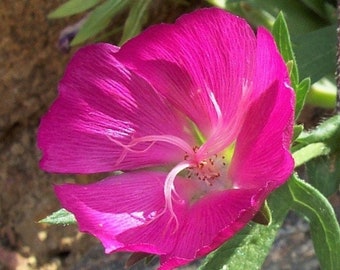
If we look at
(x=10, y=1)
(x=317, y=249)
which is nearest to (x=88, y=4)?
(x=10, y=1)

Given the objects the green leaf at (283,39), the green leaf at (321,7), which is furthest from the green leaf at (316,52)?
the green leaf at (283,39)

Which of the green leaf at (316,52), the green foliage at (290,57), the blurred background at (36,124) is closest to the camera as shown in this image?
the green foliage at (290,57)

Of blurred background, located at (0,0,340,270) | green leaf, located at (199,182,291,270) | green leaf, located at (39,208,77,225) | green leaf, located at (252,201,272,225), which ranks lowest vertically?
blurred background, located at (0,0,340,270)

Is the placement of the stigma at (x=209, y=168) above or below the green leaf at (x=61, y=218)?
above

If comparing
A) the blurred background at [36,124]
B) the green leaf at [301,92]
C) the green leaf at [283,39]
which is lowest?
the blurred background at [36,124]

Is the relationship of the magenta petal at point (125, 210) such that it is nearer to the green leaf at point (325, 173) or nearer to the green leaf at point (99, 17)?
the green leaf at point (325, 173)

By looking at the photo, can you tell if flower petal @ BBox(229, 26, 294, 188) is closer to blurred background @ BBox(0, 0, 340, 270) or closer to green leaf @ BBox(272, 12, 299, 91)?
green leaf @ BBox(272, 12, 299, 91)

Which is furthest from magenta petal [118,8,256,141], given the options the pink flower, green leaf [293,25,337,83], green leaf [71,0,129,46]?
green leaf [71,0,129,46]
